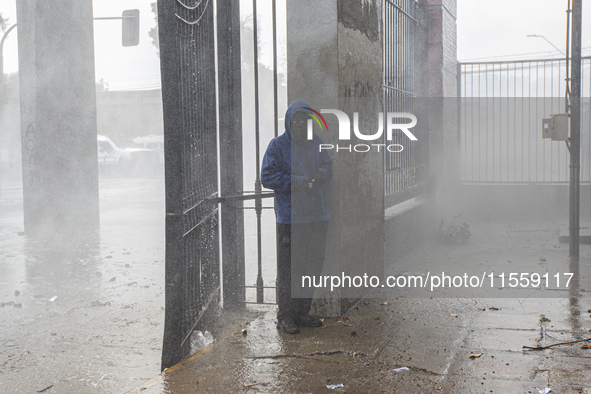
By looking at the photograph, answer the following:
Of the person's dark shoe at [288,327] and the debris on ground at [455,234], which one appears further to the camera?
the debris on ground at [455,234]

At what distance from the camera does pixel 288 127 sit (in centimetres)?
438

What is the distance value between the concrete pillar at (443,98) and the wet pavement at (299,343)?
3120 mm

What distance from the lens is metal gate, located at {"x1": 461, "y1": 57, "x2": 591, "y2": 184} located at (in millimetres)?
10859

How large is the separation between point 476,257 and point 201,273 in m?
4.65

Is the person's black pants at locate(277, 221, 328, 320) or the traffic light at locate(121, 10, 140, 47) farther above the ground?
the traffic light at locate(121, 10, 140, 47)

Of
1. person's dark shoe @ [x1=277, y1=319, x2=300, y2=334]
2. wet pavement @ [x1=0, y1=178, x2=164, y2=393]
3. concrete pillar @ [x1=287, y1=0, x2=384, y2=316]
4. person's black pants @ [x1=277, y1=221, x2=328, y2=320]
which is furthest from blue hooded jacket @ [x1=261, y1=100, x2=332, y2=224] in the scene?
wet pavement @ [x1=0, y1=178, x2=164, y2=393]

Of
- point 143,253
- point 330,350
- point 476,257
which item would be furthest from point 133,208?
point 330,350

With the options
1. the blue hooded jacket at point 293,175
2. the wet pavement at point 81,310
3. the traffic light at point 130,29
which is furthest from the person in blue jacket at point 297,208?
the traffic light at point 130,29

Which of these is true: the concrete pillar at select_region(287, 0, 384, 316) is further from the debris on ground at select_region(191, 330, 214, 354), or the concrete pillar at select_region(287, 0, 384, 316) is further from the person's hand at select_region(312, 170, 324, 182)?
the debris on ground at select_region(191, 330, 214, 354)

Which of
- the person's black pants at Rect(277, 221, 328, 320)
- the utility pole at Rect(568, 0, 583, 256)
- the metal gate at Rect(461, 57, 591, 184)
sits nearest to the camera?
the person's black pants at Rect(277, 221, 328, 320)

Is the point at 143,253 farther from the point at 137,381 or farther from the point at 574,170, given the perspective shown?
the point at 574,170

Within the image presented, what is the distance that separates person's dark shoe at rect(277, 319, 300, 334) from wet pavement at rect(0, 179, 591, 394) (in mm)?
59

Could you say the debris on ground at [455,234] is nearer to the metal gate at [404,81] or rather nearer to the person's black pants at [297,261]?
the metal gate at [404,81]

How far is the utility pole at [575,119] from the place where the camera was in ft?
23.0
